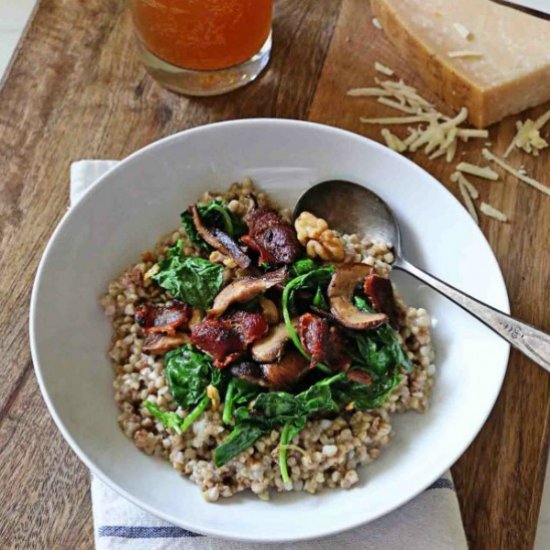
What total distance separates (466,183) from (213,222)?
702mm

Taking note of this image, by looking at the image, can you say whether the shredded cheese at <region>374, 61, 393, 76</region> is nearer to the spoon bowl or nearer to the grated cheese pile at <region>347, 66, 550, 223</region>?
the grated cheese pile at <region>347, 66, 550, 223</region>

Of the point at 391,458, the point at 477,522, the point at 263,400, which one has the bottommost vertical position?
the point at 477,522

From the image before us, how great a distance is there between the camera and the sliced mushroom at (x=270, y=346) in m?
1.82

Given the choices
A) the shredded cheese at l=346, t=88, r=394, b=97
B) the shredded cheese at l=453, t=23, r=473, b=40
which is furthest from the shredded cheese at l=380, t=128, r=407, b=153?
the shredded cheese at l=453, t=23, r=473, b=40

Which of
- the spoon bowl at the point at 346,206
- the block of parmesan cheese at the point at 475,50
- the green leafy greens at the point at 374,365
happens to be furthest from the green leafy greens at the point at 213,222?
the block of parmesan cheese at the point at 475,50

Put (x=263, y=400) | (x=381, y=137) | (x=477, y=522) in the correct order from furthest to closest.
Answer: (x=381, y=137), (x=477, y=522), (x=263, y=400)

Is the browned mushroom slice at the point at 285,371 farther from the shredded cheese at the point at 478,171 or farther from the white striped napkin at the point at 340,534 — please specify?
the shredded cheese at the point at 478,171

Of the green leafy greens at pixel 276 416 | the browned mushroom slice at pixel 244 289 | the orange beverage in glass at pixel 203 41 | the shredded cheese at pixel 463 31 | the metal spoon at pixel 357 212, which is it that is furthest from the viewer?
the shredded cheese at pixel 463 31

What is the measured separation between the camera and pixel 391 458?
6.14 feet

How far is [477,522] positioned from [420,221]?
2.33 feet

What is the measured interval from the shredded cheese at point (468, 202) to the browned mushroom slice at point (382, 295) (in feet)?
1.48

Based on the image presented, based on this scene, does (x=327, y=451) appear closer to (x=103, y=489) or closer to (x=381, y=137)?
(x=103, y=489)

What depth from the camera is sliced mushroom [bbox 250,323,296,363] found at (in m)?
1.82

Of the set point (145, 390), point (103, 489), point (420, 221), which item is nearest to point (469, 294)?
point (420, 221)
